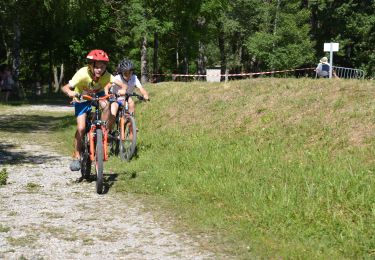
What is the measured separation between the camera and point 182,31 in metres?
41.0

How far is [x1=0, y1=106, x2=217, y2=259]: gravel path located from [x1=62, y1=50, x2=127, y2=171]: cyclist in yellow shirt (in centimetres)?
82

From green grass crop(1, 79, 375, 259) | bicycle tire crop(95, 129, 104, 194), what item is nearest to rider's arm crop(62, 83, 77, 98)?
bicycle tire crop(95, 129, 104, 194)

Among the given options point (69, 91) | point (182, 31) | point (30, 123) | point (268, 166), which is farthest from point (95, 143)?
point (182, 31)

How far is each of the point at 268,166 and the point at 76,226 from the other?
3.62m

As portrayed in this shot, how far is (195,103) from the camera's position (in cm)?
1584

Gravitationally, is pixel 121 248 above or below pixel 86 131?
below

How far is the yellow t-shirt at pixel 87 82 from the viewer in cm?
830

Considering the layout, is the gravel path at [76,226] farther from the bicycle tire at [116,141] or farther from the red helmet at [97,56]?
the red helmet at [97,56]

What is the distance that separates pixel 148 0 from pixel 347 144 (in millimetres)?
27387

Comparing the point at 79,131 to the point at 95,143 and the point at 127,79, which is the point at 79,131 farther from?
the point at 127,79

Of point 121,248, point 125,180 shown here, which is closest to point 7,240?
point 121,248

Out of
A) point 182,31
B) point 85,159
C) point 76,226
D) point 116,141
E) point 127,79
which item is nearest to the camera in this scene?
point 76,226

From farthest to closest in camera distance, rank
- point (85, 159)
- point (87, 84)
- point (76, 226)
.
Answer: point (87, 84) → point (85, 159) → point (76, 226)

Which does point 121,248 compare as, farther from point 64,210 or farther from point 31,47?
point 31,47
